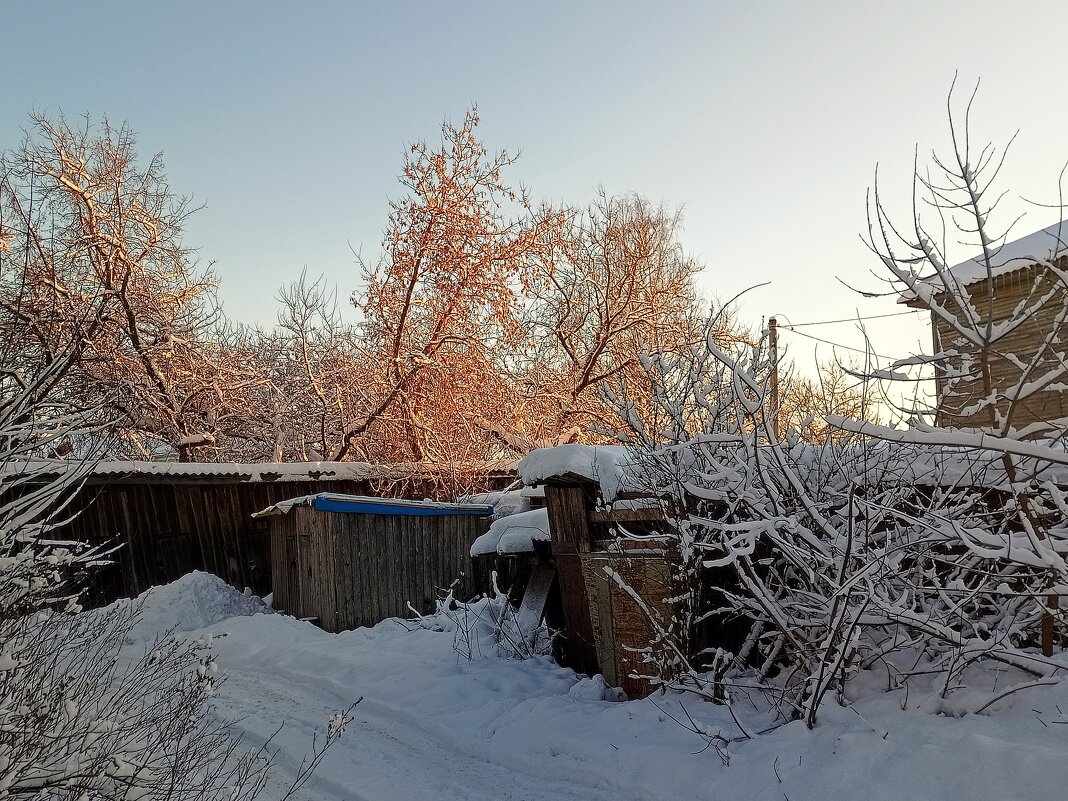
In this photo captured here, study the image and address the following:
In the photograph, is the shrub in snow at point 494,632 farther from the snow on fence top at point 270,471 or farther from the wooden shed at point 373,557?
the snow on fence top at point 270,471

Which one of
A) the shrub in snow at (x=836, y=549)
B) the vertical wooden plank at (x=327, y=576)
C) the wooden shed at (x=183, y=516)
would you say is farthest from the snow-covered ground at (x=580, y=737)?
the wooden shed at (x=183, y=516)

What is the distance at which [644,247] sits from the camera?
20.0 metres

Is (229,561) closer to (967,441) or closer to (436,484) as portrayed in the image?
(436,484)

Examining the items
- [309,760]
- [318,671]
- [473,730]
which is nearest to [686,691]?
[473,730]

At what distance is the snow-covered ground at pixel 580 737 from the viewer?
3.88 meters

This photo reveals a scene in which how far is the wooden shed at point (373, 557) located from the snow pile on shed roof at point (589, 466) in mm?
5363

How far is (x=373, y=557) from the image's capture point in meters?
11.8

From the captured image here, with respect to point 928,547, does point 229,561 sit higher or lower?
lower

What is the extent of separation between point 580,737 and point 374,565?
6.72 m

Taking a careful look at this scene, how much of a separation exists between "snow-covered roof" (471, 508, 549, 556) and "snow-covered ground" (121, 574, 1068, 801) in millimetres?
1107

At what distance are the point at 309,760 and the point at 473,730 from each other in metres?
1.29

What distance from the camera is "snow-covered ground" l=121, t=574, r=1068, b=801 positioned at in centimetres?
388

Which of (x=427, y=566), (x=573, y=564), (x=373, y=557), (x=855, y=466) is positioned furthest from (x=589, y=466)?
(x=427, y=566)

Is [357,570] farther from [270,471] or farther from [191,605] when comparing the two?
[270,471]
